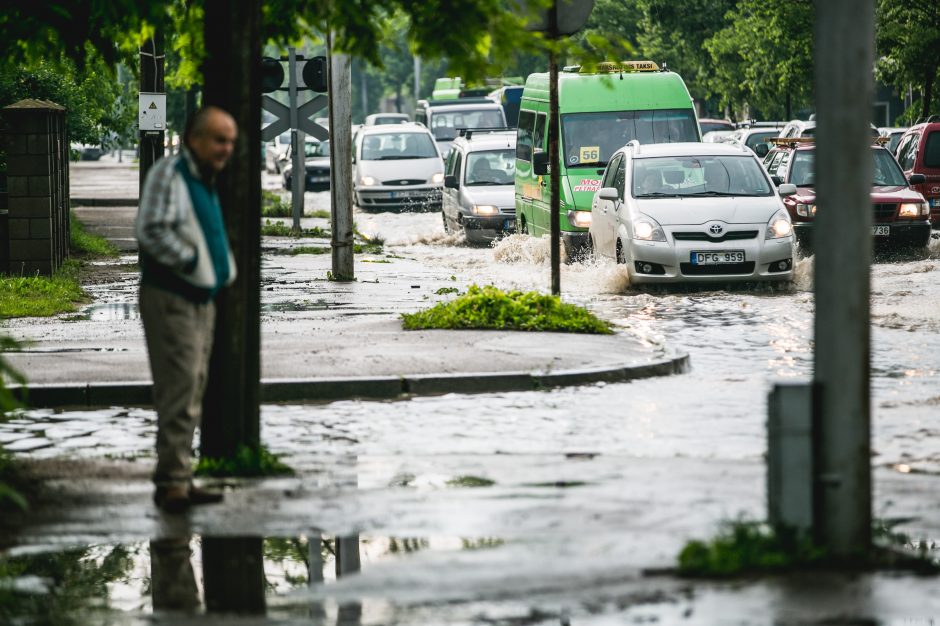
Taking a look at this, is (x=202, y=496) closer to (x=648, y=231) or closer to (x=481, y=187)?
(x=648, y=231)

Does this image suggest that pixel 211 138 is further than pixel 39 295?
No

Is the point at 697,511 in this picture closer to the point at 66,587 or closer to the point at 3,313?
the point at 66,587

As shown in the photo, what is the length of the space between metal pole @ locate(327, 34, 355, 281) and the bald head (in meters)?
11.2

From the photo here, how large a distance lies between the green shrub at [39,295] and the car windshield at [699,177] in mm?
6599

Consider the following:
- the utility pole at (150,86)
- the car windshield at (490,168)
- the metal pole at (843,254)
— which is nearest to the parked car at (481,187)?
the car windshield at (490,168)

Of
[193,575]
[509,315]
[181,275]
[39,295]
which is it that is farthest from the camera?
[39,295]

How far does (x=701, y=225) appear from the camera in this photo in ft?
59.9

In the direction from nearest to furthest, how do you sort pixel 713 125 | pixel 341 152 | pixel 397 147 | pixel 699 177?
pixel 341 152, pixel 699 177, pixel 397 147, pixel 713 125

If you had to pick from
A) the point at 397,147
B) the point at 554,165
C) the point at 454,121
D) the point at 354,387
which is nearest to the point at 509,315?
the point at 554,165

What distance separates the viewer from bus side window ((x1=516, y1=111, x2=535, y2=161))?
2530 cm

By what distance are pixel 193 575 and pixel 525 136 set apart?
20325 millimetres

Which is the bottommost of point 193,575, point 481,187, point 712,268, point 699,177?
point 193,575

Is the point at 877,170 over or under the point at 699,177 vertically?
over

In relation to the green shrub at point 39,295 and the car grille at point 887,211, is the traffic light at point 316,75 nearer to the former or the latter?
the green shrub at point 39,295
